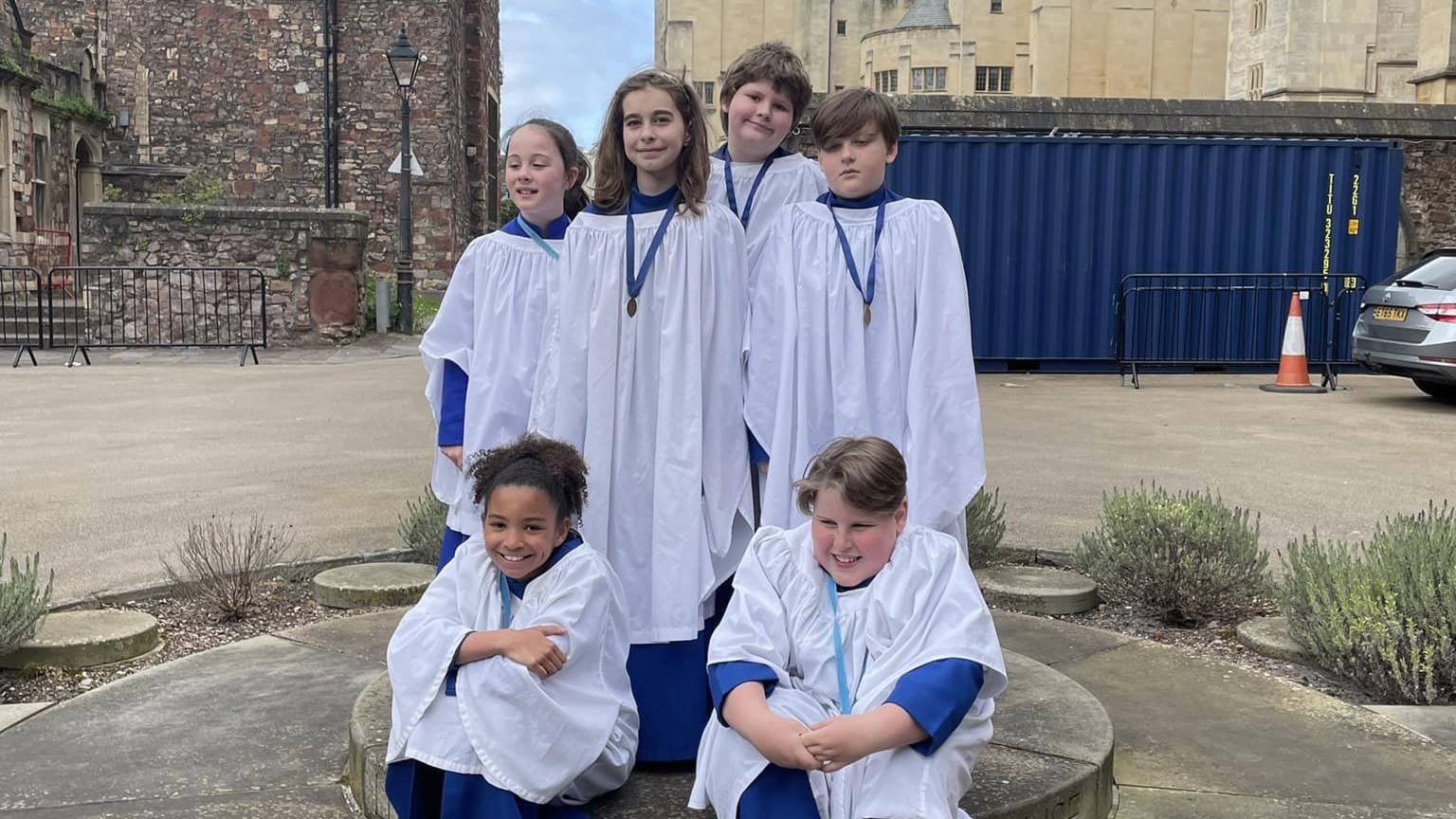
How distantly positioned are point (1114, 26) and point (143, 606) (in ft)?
195

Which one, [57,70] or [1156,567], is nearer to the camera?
[1156,567]

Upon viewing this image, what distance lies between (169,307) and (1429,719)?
673 inches

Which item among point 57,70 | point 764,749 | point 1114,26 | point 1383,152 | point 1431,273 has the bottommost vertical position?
point 764,749

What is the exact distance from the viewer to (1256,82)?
4312cm

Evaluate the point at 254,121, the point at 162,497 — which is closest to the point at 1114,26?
the point at 254,121

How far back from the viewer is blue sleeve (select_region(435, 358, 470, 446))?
3738mm

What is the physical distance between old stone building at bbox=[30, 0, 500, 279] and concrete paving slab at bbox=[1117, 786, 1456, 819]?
74.9 ft

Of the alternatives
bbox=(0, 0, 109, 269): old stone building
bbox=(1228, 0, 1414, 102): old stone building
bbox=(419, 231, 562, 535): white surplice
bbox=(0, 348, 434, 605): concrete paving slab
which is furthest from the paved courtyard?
bbox=(1228, 0, 1414, 102): old stone building

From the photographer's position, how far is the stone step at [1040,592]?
559cm

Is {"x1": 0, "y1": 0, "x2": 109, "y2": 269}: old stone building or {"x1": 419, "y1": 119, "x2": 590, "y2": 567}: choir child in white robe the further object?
{"x1": 0, "y1": 0, "x2": 109, "y2": 269}: old stone building

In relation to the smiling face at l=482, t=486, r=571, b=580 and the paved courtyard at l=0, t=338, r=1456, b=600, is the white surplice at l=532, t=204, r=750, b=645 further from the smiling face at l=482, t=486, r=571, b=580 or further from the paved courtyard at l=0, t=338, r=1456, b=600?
the paved courtyard at l=0, t=338, r=1456, b=600

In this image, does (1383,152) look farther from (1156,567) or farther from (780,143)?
(780,143)

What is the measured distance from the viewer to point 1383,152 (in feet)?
48.2

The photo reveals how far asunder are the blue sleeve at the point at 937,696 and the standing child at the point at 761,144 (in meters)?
1.37
